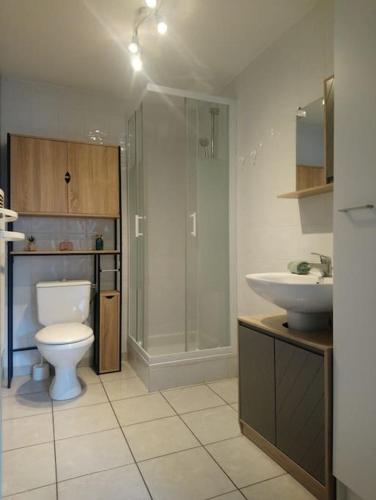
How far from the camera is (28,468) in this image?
1646 millimetres

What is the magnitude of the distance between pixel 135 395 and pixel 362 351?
1730 mm

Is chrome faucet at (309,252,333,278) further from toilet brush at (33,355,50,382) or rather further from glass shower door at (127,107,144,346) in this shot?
toilet brush at (33,355,50,382)

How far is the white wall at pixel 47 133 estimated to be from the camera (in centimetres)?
282

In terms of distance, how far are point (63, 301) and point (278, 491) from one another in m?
1.97

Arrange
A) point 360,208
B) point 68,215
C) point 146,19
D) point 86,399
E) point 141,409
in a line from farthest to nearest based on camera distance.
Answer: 1. point 68,215
2. point 86,399
3. point 141,409
4. point 146,19
5. point 360,208

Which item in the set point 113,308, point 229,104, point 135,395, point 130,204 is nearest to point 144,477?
point 135,395

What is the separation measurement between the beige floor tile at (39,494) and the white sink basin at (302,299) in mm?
1301

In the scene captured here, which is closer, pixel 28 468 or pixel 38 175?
pixel 28 468

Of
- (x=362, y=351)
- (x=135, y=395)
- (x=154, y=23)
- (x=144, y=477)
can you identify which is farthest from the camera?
(x=135, y=395)

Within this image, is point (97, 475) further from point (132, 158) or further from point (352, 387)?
point (132, 158)

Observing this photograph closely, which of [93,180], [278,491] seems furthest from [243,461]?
[93,180]

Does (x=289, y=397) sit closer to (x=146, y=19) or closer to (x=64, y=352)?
(x=64, y=352)

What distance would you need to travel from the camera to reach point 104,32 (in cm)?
220

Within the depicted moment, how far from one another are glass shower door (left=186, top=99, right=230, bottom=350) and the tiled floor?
51cm
